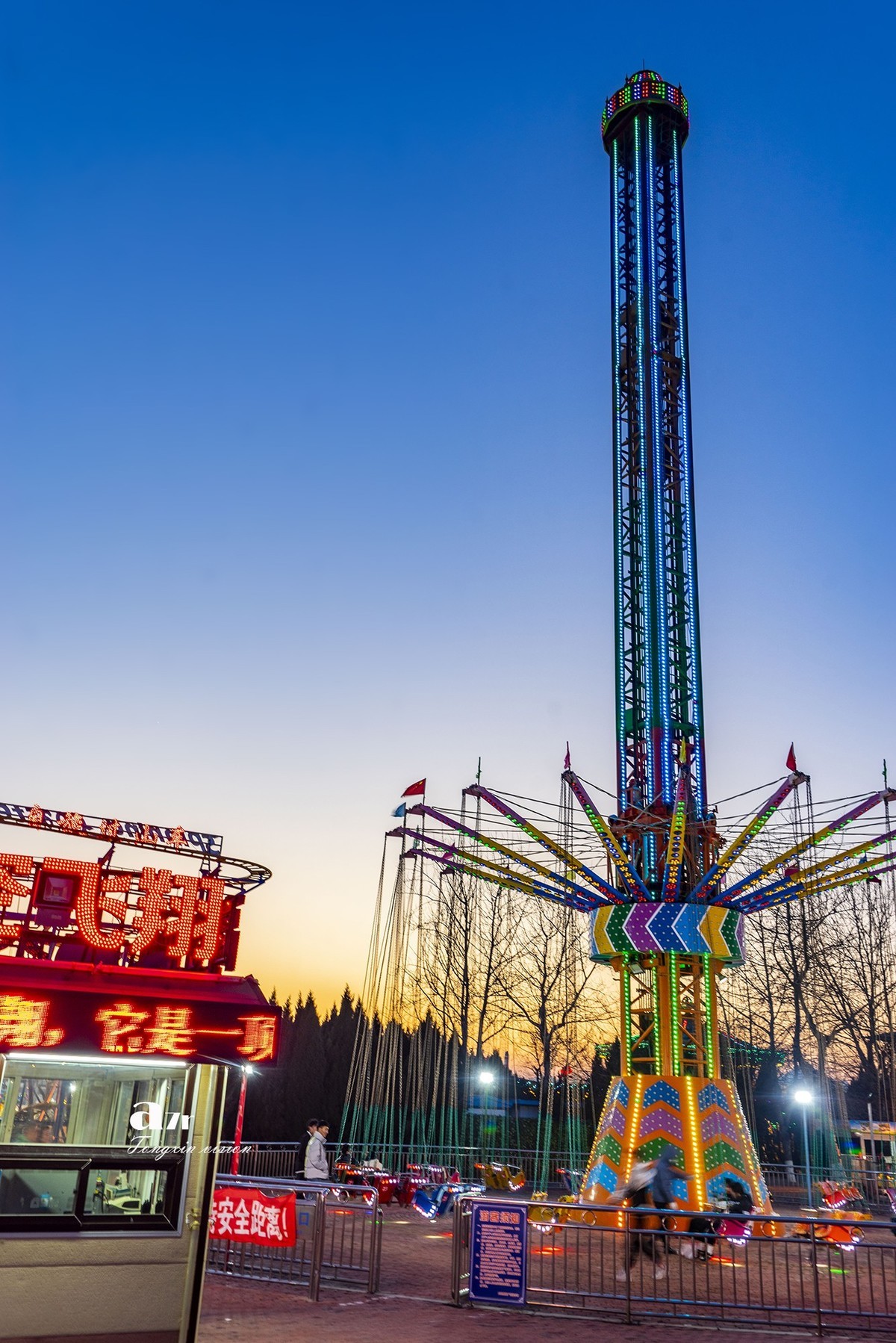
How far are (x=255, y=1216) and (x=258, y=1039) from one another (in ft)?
14.2

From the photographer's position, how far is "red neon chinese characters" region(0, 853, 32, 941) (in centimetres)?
943

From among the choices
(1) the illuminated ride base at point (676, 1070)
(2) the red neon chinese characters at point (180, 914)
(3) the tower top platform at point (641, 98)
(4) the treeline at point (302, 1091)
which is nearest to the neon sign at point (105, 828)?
(2) the red neon chinese characters at point (180, 914)

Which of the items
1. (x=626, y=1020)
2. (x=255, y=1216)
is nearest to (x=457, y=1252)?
(x=255, y=1216)

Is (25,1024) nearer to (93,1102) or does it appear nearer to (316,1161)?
(93,1102)

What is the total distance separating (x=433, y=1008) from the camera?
4088 cm

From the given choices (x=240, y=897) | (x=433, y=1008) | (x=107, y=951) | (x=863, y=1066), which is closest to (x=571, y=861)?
(x=240, y=897)

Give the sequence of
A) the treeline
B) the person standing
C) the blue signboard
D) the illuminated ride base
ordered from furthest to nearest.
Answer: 1. the treeline
2. the illuminated ride base
3. the person standing
4. the blue signboard

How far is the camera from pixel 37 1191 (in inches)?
337

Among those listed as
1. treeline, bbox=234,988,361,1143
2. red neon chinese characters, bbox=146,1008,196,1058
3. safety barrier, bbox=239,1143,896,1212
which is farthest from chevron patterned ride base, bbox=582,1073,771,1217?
treeline, bbox=234,988,361,1143

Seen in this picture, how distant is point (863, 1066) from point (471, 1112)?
47.7 ft

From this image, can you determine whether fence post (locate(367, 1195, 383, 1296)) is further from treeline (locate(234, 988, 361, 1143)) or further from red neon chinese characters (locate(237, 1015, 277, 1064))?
treeline (locate(234, 988, 361, 1143))

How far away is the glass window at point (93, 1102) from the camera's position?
8711 mm

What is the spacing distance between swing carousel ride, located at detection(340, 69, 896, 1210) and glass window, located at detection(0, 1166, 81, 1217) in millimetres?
12343

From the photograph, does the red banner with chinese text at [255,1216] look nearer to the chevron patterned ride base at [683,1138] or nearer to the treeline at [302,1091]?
the chevron patterned ride base at [683,1138]
